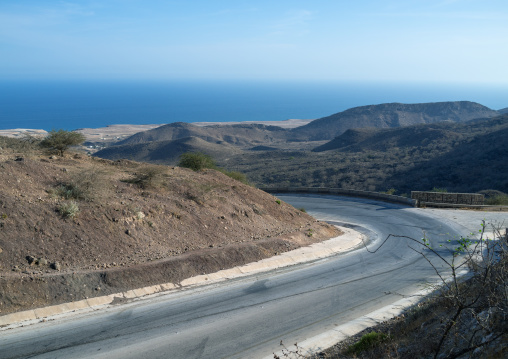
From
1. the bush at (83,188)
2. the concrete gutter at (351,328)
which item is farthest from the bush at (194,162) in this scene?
the concrete gutter at (351,328)

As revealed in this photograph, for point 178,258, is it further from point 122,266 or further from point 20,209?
point 20,209

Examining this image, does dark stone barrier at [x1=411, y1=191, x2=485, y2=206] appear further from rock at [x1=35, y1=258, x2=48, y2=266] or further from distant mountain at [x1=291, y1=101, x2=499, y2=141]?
distant mountain at [x1=291, y1=101, x2=499, y2=141]

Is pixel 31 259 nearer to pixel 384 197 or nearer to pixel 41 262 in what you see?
pixel 41 262

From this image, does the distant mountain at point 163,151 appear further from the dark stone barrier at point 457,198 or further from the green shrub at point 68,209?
the green shrub at point 68,209

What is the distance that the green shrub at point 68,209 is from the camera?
13.2 meters

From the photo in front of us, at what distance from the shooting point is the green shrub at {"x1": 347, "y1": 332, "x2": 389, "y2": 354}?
29.9 ft

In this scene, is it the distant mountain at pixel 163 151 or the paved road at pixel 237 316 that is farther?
the distant mountain at pixel 163 151

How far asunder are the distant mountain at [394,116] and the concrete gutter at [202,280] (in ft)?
360

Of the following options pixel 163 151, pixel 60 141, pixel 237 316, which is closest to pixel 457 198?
pixel 237 316

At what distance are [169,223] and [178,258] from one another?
2.12 meters

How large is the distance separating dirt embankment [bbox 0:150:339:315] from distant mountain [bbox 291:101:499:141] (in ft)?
362

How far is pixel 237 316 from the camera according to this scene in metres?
11.2

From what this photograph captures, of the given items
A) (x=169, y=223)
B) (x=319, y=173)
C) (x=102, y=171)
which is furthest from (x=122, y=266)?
(x=319, y=173)

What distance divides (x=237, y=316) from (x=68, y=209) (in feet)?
19.6
